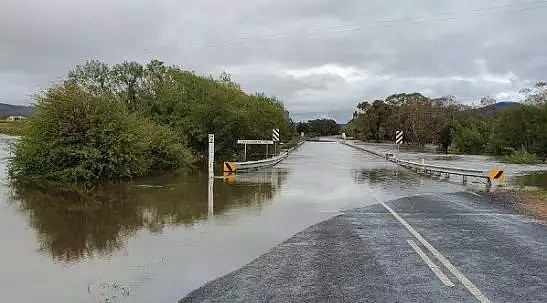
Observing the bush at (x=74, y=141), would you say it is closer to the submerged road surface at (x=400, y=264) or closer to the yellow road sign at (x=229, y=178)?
the yellow road sign at (x=229, y=178)

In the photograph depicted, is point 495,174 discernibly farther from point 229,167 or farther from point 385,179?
point 229,167

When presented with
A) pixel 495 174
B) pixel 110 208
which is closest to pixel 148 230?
pixel 110 208

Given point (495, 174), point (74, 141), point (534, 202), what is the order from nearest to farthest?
point (534, 202), point (495, 174), point (74, 141)

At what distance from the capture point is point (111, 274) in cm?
771

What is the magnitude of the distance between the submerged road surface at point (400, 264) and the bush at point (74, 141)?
39.8 ft

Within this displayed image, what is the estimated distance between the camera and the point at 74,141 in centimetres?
2156

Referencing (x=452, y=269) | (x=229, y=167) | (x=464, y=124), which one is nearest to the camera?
(x=452, y=269)

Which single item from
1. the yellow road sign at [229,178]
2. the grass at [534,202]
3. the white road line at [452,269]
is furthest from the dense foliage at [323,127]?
the white road line at [452,269]

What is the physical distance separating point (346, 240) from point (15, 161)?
17.3m

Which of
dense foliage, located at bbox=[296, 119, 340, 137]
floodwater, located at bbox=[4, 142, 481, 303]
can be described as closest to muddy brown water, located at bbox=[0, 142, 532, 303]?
floodwater, located at bbox=[4, 142, 481, 303]

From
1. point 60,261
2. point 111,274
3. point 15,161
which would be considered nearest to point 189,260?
point 111,274

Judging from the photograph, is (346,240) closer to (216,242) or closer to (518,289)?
(216,242)

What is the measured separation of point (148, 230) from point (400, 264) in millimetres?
5457

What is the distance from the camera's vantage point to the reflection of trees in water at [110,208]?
1023 centimetres
